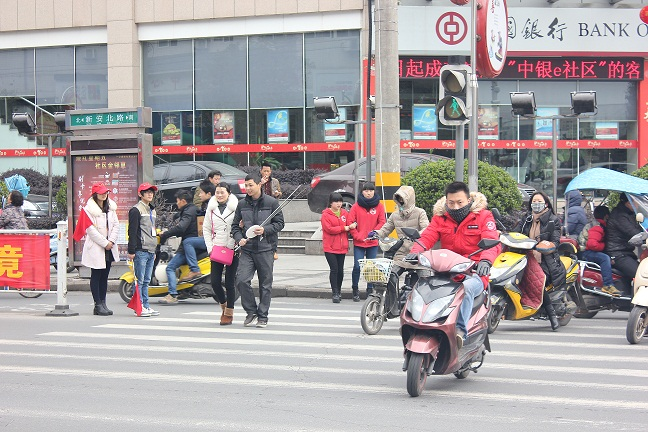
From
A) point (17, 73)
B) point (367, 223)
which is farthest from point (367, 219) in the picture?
point (17, 73)

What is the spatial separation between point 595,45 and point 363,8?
26.1 feet

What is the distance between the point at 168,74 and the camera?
34844 mm

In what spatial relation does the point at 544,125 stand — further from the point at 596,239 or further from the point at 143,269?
the point at 143,269

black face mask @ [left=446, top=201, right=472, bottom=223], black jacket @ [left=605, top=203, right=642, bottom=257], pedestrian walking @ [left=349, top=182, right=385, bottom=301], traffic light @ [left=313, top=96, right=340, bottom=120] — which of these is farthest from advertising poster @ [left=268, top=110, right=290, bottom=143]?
black face mask @ [left=446, top=201, right=472, bottom=223]

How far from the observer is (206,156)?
3419 centimetres

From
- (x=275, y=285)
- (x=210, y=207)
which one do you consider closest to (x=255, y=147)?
(x=275, y=285)

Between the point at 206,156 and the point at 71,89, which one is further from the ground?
the point at 71,89

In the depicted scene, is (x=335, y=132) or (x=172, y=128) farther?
(x=172, y=128)

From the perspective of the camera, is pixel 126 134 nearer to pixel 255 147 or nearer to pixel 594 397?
pixel 594 397

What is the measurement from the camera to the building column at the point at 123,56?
34.7 meters

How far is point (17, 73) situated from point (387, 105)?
2449 cm

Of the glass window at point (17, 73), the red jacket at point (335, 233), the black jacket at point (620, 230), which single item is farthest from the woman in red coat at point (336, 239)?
the glass window at point (17, 73)

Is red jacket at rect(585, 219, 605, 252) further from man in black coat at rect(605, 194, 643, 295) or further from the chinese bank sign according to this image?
the chinese bank sign

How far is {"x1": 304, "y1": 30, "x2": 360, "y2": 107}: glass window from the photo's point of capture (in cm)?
3225
